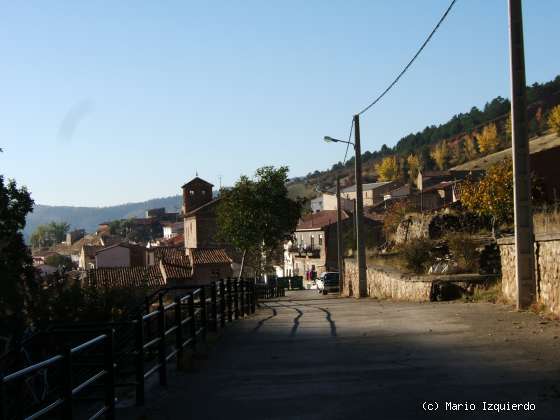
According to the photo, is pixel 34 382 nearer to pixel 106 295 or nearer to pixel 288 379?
pixel 288 379

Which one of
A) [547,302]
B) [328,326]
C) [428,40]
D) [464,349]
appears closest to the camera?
[464,349]

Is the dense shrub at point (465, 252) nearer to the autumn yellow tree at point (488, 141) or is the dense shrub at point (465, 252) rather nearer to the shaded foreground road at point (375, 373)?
the shaded foreground road at point (375, 373)

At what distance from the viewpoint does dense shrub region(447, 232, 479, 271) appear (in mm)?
23178

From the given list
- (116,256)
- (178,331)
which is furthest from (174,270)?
(178,331)

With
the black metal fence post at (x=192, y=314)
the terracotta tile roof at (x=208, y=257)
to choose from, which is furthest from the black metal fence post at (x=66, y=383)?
the terracotta tile roof at (x=208, y=257)

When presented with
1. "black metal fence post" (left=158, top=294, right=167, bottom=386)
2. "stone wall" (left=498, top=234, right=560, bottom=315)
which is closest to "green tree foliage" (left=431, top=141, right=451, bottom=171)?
"stone wall" (left=498, top=234, right=560, bottom=315)

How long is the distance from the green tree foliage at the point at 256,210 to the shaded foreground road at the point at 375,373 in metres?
42.8

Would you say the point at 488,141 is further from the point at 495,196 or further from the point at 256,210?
the point at 495,196

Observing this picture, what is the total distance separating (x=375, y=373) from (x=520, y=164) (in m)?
6.15

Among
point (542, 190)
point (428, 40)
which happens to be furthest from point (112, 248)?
point (428, 40)

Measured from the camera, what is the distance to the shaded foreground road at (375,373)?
709 cm

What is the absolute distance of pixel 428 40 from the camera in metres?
19.0

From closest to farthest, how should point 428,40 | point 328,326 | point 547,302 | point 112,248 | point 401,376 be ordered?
point 401,376 → point 547,302 → point 328,326 → point 428,40 → point 112,248

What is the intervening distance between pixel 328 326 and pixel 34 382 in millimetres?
6669
